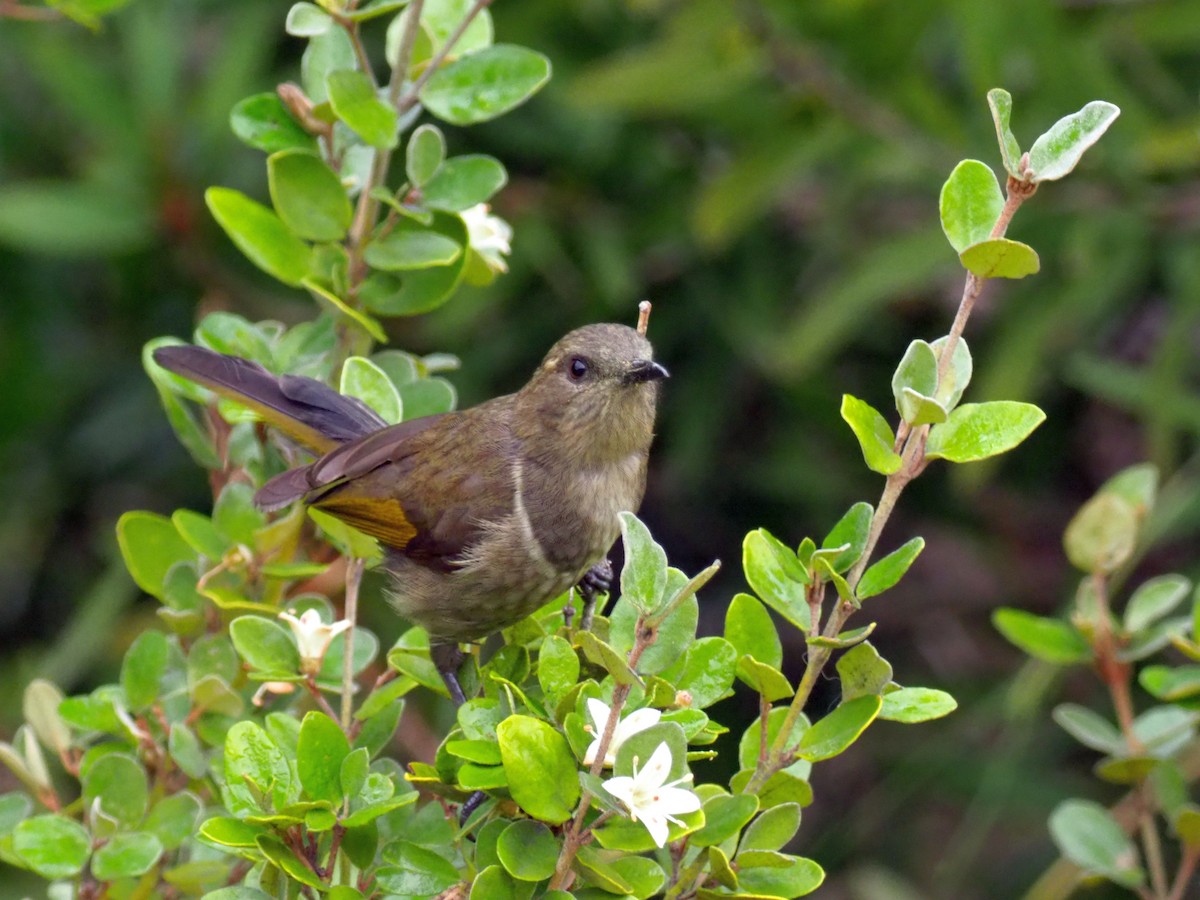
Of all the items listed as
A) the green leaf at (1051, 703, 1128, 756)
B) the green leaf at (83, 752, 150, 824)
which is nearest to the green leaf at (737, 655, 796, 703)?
the green leaf at (1051, 703, 1128, 756)

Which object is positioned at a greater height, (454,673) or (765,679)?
(765,679)

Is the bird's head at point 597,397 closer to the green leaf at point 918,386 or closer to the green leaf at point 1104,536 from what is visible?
the green leaf at point 1104,536

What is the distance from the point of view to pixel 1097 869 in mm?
2330

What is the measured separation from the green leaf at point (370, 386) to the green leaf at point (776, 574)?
2.50 feet

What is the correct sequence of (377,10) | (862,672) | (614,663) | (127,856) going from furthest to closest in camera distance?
(377,10) < (127,856) < (862,672) < (614,663)

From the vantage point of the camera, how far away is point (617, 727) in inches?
62.6

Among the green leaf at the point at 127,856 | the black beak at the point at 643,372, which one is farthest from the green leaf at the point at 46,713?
the black beak at the point at 643,372

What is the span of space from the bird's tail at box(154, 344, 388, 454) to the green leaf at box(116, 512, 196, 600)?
0.25 m

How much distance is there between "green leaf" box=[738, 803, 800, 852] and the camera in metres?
1.73

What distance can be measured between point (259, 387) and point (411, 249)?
0.41m

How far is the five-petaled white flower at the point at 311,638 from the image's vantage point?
6.63ft

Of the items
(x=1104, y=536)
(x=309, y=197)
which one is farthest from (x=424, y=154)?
(x=1104, y=536)

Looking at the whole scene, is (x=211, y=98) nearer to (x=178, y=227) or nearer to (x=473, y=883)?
(x=178, y=227)

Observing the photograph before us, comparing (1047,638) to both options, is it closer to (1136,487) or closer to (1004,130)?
(1136,487)
